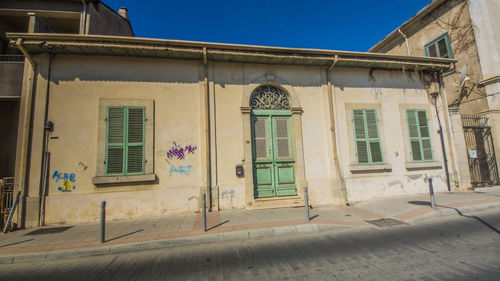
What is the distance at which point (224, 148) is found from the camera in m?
7.24

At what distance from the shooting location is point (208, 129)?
7.14m

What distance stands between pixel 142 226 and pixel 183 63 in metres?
5.08

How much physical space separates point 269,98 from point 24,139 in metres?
7.29

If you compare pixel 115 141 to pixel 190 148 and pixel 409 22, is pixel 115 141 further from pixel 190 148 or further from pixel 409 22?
pixel 409 22

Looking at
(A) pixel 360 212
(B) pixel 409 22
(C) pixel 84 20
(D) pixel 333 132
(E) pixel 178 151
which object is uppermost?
(B) pixel 409 22

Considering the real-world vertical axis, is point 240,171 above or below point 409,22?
below

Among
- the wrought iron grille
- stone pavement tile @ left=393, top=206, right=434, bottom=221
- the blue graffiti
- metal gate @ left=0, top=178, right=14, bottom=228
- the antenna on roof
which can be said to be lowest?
stone pavement tile @ left=393, top=206, right=434, bottom=221

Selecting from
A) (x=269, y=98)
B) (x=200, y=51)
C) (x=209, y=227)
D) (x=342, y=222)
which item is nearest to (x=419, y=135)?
(x=342, y=222)

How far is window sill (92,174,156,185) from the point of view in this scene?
6324 millimetres

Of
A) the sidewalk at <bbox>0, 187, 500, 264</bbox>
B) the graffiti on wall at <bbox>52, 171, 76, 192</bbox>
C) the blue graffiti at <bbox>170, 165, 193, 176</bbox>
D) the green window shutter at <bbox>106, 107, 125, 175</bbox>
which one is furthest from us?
the blue graffiti at <bbox>170, 165, 193, 176</bbox>

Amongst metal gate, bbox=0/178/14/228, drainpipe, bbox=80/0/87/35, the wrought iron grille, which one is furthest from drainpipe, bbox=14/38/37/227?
the wrought iron grille

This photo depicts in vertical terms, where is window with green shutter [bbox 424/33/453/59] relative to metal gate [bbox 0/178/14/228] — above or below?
above

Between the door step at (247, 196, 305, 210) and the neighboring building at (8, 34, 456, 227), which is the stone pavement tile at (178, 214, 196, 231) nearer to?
the neighboring building at (8, 34, 456, 227)

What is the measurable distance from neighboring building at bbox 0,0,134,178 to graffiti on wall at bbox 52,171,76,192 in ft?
9.60
